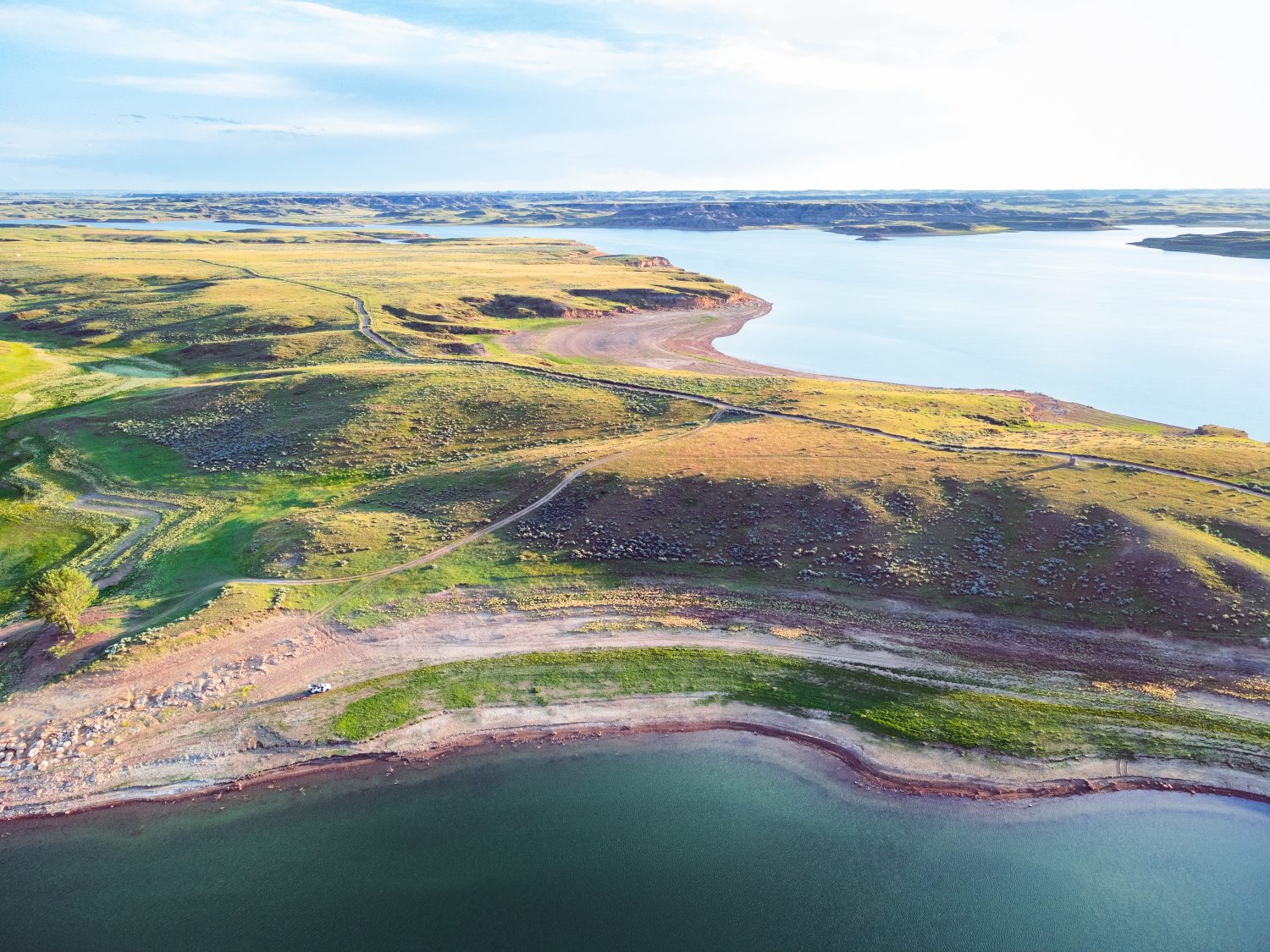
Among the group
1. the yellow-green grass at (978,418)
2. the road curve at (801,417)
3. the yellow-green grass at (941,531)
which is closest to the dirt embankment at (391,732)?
the yellow-green grass at (941,531)

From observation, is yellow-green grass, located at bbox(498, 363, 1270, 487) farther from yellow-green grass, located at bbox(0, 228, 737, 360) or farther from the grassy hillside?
yellow-green grass, located at bbox(0, 228, 737, 360)

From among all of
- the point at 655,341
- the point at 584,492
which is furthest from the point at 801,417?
the point at 655,341

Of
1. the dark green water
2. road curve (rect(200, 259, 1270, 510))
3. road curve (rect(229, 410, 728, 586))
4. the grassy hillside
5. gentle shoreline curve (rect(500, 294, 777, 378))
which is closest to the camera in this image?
the dark green water

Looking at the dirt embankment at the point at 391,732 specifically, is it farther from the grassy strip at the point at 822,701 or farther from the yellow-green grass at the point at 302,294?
the yellow-green grass at the point at 302,294

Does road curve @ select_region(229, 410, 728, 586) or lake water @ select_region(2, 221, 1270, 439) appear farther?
lake water @ select_region(2, 221, 1270, 439)

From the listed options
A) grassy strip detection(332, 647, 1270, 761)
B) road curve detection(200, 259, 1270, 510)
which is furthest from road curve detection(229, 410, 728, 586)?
road curve detection(200, 259, 1270, 510)

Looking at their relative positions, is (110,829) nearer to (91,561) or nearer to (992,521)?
(91,561)
